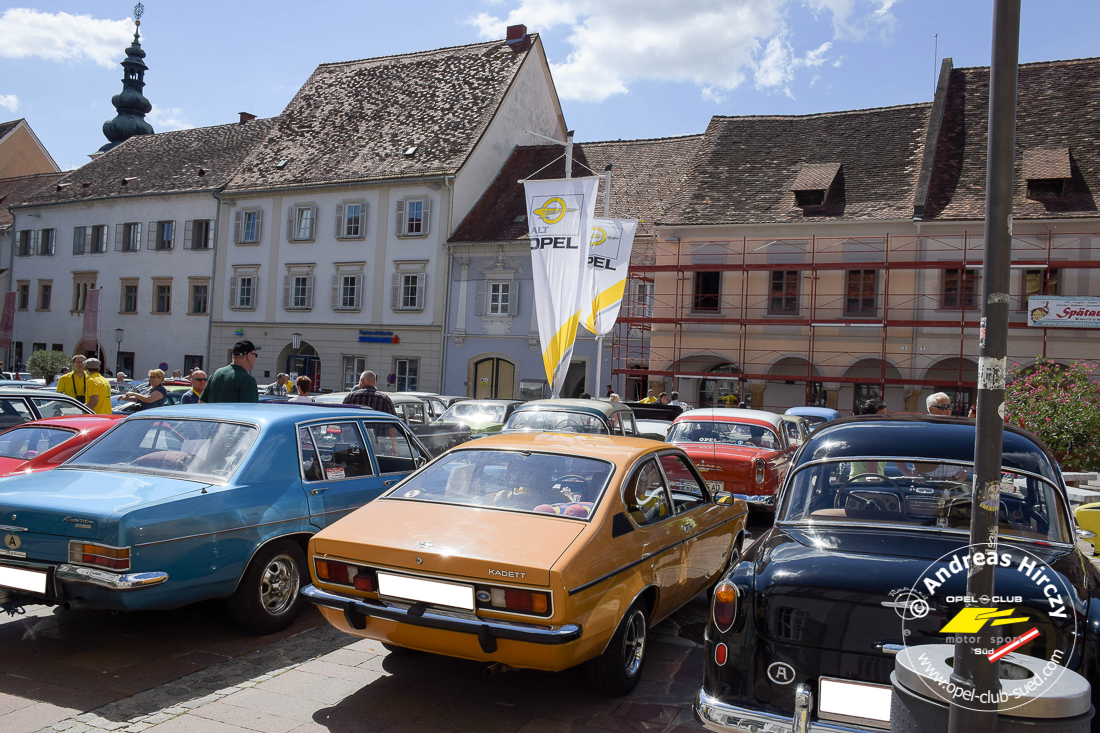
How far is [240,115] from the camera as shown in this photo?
43.0 metres

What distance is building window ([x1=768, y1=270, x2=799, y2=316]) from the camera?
27.1 meters

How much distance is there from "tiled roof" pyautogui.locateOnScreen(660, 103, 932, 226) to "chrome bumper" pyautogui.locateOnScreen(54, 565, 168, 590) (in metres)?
24.5

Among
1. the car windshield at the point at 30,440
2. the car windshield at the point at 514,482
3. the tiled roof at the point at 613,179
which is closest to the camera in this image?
the car windshield at the point at 514,482

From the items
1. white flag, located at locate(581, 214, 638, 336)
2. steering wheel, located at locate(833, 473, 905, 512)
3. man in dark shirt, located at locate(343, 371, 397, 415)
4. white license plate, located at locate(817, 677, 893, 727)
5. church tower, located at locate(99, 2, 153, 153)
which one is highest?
church tower, located at locate(99, 2, 153, 153)

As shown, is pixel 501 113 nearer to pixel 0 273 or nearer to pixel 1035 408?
pixel 1035 408

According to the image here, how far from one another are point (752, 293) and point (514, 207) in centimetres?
1031

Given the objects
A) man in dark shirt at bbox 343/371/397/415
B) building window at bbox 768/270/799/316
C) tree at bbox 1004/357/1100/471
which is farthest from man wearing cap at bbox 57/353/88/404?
building window at bbox 768/270/799/316

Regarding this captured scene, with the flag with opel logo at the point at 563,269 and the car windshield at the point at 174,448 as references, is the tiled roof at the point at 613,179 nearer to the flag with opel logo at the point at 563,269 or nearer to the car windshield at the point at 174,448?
the flag with opel logo at the point at 563,269

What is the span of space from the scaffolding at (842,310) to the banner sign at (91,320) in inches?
981

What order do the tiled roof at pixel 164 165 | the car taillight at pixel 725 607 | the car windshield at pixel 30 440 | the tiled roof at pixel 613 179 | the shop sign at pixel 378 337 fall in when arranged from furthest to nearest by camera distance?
1. the tiled roof at pixel 164 165
2. the shop sign at pixel 378 337
3. the tiled roof at pixel 613 179
4. the car windshield at pixel 30 440
5. the car taillight at pixel 725 607

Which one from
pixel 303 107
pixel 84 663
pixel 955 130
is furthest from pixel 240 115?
pixel 84 663

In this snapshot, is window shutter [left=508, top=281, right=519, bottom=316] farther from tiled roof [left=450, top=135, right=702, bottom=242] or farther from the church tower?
the church tower

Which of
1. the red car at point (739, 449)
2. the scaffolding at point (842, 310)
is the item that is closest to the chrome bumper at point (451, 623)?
the red car at point (739, 449)

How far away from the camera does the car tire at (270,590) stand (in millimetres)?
5609
